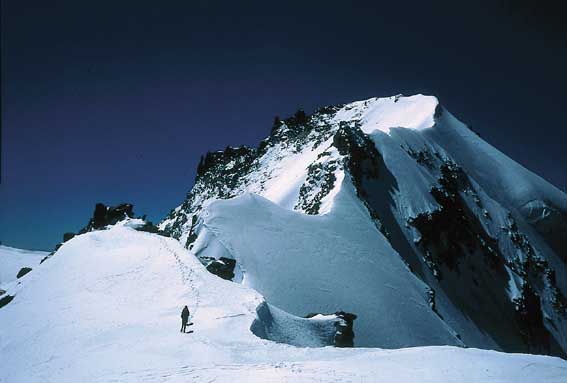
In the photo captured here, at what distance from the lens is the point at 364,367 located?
40.5 ft

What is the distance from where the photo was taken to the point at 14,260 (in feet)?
301

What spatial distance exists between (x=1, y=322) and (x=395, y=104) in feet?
274

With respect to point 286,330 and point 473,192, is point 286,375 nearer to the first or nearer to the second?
point 286,330

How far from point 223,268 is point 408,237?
25.5 meters

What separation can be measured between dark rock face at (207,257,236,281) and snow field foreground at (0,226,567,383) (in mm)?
1628

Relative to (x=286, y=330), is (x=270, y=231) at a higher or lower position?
higher

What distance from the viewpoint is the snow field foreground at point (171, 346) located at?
1202cm

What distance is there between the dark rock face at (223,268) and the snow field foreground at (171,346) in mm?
1628

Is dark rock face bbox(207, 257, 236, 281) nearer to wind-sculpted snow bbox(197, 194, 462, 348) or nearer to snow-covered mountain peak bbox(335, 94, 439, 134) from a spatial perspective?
wind-sculpted snow bbox(197, 194, 462, 348)

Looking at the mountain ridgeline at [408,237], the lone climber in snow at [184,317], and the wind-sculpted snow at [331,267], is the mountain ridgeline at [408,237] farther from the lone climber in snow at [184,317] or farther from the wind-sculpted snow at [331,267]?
the lone climber in snow at [184,317]

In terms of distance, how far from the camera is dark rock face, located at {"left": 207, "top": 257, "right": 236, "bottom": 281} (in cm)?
2895

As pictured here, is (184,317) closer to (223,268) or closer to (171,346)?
(171,346)

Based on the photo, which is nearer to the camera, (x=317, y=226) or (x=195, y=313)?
(x=195, y=313)

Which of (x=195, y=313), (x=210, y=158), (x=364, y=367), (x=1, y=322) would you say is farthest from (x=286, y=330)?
→ (x=210, y=158)
